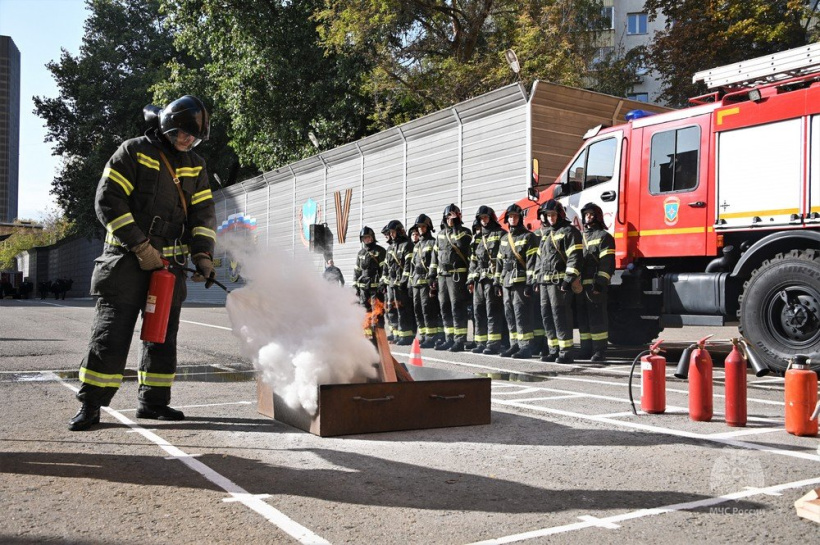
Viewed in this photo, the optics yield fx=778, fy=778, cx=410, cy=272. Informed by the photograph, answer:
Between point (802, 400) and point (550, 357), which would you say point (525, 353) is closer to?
point (550, 357)

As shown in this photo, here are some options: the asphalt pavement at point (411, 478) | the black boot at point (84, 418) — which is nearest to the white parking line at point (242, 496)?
the asphalt pavement at point (411, 478)

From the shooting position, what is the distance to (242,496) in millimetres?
4012

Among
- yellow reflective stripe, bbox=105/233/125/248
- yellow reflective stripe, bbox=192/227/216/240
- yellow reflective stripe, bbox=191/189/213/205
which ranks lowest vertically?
yellow reflective stripe, bbox=105/233/125/248

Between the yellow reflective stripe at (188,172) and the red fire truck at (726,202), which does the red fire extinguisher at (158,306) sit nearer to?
the yellow reflective stripe at (188,172)

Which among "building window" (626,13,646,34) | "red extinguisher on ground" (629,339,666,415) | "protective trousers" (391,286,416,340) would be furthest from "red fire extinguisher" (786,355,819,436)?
"building window" (626,13,646,34)

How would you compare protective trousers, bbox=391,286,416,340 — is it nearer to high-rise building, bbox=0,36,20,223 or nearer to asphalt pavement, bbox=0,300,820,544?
asphalt pavement, bbox=0,300,820,544

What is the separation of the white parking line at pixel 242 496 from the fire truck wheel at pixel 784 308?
271 inches

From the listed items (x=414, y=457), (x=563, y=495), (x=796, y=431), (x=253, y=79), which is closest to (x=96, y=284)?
(x=414, y=457)

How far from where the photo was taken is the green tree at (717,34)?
987 inches

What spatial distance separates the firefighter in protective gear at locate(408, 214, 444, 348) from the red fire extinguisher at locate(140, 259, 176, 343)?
8015 mm

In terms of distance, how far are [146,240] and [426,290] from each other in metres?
8.39

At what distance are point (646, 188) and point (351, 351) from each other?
6575 millimetres

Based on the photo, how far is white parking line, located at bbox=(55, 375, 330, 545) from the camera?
343 centimetres

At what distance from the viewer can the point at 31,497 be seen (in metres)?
4.01
